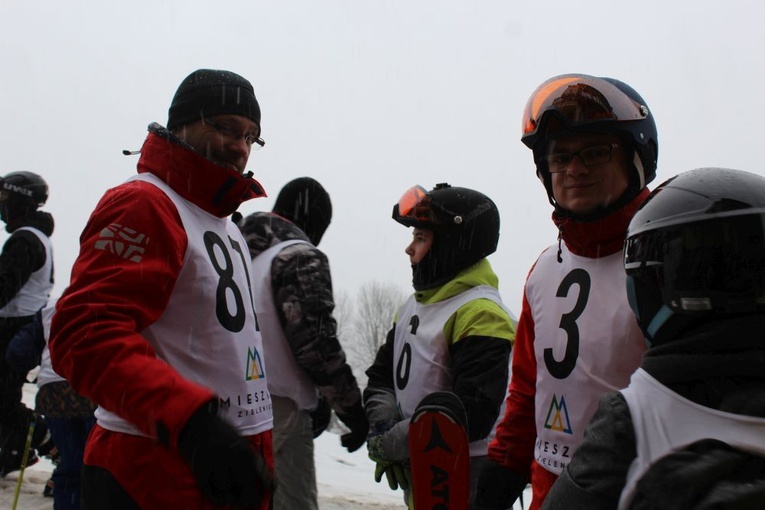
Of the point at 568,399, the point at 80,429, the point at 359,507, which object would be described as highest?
the point at 568,399

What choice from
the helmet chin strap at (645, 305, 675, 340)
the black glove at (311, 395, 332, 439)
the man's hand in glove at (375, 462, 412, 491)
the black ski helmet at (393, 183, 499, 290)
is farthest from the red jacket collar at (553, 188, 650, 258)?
the black glove at (311, 395, 332, 439)

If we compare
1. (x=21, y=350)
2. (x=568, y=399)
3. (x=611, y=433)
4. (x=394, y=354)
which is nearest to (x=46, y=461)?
(x=21, y=350)

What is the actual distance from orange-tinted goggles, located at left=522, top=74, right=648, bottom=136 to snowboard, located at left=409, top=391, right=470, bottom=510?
1159 millimetres

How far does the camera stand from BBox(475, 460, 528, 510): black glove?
245cm

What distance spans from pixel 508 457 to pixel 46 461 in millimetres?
7448

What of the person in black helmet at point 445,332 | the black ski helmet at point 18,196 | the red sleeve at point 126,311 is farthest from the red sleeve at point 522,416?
the black ski helmet at point 18,196

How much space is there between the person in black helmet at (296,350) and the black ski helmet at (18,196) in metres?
3.27

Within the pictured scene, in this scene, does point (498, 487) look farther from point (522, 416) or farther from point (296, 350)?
point (296, 350)

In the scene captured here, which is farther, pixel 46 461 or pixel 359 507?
pixel 46 461

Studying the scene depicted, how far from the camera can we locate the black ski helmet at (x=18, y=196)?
5.95m

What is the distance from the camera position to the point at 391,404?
3.39 meters

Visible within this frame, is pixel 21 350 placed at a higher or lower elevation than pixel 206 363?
lower

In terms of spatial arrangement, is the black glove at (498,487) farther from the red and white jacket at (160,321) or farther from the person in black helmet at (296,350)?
the person in black helmet at (296,350)

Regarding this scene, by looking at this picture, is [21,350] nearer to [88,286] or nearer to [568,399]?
[88,286]
